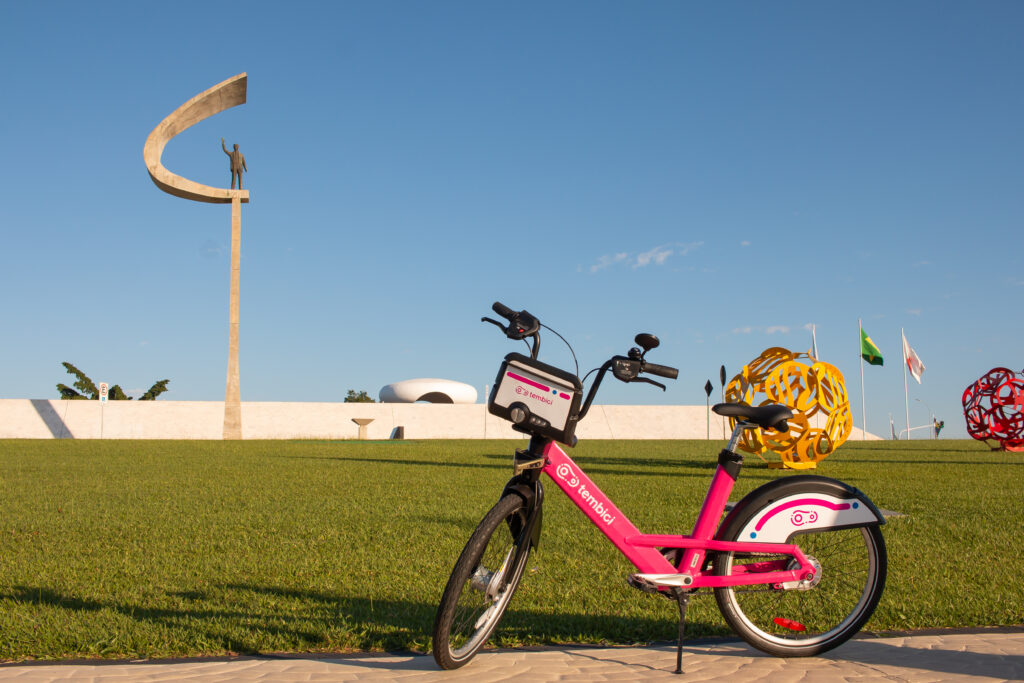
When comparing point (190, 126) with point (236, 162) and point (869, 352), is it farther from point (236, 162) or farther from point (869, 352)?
point (869, 352)

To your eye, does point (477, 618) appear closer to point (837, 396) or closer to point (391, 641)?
point (391, 641)

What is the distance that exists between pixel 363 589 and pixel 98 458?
14612 millimetres

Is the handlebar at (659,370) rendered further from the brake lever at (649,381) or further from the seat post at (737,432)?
the seat post at (737,432)

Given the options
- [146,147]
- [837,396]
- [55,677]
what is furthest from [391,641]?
[146,147]

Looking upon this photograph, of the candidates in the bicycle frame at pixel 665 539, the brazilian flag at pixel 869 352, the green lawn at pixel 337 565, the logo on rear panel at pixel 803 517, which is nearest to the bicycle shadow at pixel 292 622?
the green lawn at pixel 337 565

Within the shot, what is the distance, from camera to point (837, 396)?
46.3 feet

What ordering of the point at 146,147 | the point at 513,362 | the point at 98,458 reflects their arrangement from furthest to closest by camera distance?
1. the point at 146,147
2. the point at 98,458
3. the point at 513,362

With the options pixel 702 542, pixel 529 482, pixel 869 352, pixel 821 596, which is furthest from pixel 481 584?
pixel 869 352

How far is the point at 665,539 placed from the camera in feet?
11.0

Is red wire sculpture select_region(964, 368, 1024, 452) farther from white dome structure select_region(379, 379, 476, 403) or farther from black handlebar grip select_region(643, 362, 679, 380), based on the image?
white dome structure select_region(379, 379, 476, 403)

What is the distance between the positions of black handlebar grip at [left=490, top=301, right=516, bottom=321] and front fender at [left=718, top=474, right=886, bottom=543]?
52.1 inches

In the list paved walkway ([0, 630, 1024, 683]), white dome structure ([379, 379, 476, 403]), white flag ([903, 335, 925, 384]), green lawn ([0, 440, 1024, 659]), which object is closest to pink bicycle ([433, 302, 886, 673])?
paved walkway ([0, 630, 1024, 683])

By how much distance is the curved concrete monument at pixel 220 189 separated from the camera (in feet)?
105

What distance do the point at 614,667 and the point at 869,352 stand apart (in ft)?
118
